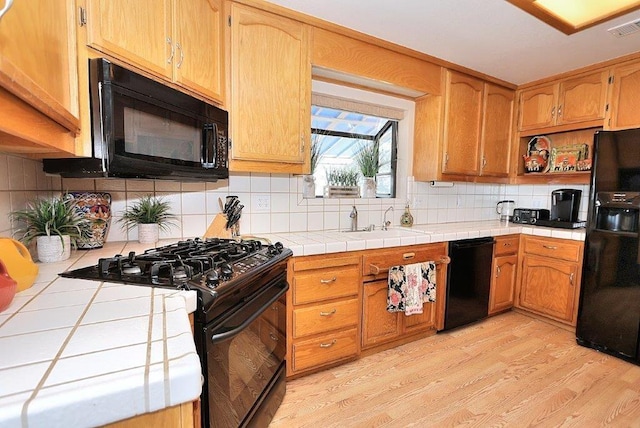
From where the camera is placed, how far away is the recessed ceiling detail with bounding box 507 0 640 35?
1726 millimetres

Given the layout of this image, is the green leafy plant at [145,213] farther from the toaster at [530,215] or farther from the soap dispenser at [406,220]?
the toaster at [530,215]

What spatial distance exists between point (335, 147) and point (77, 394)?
7.81 feet

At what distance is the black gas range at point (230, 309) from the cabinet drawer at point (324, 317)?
0.21 metres

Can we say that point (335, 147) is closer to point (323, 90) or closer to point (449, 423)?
point (323, 90)

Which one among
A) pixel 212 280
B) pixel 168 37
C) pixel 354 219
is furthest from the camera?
pixel 354 219

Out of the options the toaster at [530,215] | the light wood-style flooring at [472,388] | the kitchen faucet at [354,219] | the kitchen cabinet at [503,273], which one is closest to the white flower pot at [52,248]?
the light wood-style flooring at [472,388]

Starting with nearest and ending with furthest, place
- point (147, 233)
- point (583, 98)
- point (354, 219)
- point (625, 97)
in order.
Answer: point (147, 233)
point (625, 97)
point (354, 219)
point (583, 98)

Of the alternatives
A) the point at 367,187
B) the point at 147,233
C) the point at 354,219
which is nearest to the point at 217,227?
the point at 147,233

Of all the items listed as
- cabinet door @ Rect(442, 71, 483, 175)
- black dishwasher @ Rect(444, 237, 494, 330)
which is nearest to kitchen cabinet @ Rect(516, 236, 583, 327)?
black dishwasher @ Rect(444, 237, 494, 330)

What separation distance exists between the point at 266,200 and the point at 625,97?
9.44 feet

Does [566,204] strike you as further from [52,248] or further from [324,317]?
[52,248]

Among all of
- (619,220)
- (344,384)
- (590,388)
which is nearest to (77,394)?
(344,384)

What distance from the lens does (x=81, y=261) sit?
4.25ft

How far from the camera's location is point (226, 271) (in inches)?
44.7
